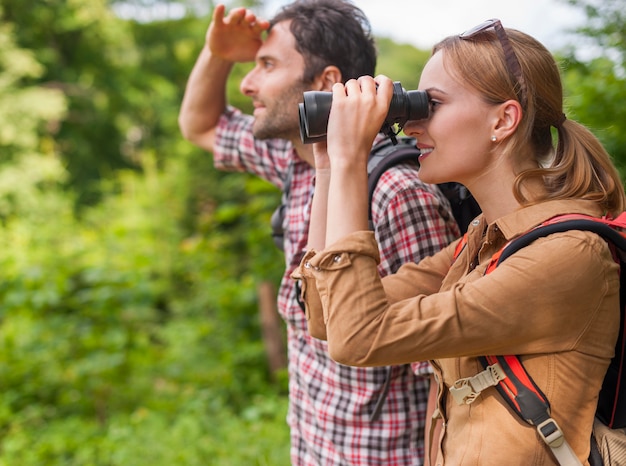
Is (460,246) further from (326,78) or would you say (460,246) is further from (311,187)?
(326,78)

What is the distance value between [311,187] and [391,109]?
75 cm

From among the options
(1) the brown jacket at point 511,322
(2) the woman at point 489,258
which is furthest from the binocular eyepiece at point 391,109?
(1) the brown jacket at point 511,322

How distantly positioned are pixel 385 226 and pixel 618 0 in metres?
1.82

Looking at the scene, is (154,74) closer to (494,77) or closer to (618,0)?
(618,0)

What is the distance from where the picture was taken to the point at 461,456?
1165 millimetres

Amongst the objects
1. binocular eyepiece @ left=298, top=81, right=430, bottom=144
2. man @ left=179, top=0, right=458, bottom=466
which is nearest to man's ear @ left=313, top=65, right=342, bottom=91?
man @ left=179, top=0, right=458, bottom=466

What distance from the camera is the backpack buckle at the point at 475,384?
3.67ft

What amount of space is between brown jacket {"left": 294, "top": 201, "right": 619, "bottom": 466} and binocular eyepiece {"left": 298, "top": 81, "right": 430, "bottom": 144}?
0.28 metres

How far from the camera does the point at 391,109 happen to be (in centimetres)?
128

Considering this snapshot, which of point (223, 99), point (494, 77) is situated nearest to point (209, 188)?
point (223, 99)

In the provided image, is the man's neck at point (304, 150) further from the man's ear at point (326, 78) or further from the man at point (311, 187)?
the man's ear at point (326, 78)

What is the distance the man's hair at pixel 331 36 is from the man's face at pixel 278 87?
0.10 ft

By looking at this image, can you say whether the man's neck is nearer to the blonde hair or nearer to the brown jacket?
the blonde hair

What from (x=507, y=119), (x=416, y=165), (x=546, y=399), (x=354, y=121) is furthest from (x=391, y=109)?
(x=546, y=399)
